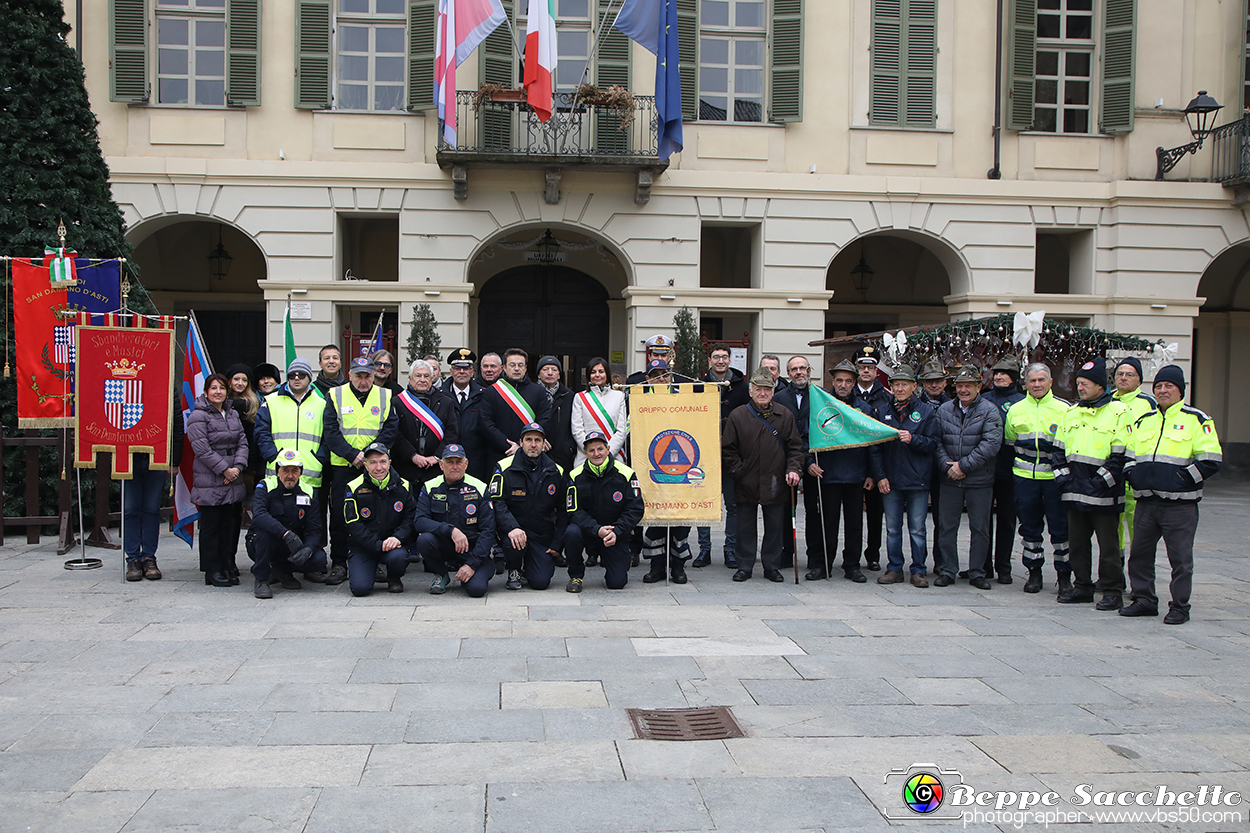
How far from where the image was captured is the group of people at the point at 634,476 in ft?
25.3

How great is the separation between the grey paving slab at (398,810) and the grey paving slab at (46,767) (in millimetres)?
1143

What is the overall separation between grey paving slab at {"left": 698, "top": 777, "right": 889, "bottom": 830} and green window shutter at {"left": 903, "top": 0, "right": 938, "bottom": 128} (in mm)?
15167

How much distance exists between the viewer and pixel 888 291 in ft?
67.7

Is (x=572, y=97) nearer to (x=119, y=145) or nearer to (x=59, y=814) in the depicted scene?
(x=119, y=145)

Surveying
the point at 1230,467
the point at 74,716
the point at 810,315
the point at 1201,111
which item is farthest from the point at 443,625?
the point at 1230,467

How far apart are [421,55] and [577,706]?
13821mm

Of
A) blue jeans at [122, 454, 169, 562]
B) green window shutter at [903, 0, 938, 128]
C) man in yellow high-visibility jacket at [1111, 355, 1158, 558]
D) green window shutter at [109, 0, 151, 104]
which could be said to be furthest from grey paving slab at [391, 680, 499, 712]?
green window shutter at [903, 0, 938, 128]

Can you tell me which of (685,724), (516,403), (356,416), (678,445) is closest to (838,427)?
(678,445)

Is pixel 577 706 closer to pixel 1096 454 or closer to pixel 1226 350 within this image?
pixel 1096 454

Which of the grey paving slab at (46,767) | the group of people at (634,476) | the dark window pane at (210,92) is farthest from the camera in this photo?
the dark window pane at (210,92)

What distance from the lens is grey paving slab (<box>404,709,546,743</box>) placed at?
4.66m

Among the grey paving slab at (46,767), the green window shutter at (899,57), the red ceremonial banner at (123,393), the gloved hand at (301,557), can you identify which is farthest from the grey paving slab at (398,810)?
the green window shutter at (899,57)

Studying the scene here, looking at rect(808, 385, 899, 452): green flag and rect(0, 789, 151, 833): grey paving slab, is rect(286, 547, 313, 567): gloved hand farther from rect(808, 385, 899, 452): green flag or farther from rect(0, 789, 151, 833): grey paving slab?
rect(808, 385, 899, 452): green flag

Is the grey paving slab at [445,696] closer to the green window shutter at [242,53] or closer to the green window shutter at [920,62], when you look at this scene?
the green window shutter at [242,53]
